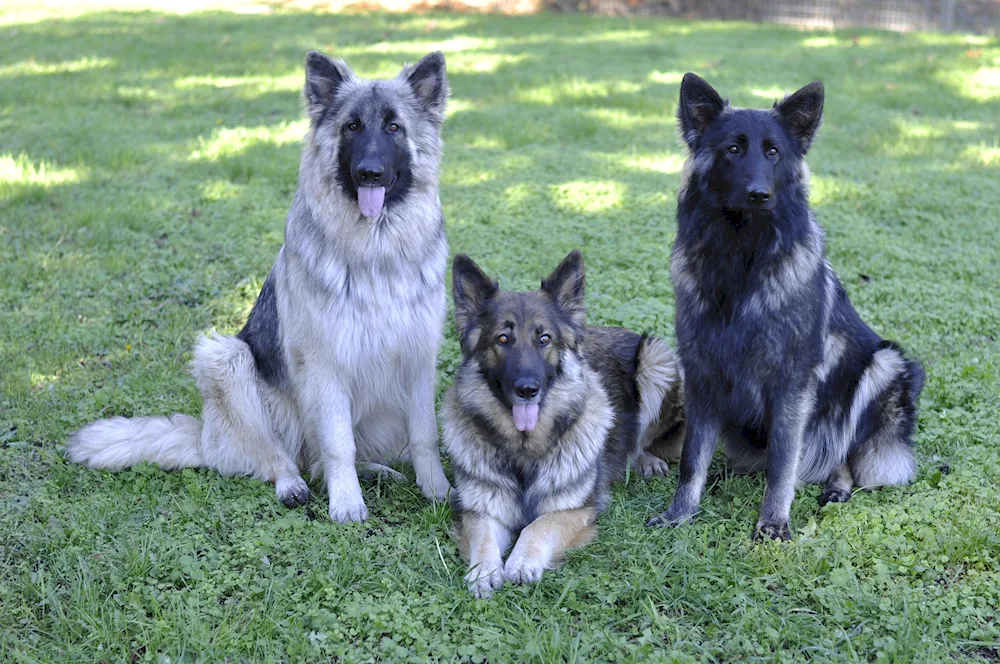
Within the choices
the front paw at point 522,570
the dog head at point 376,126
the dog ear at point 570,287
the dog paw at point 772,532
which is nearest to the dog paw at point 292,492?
the front paw at point 522,570

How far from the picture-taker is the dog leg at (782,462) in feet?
13.1

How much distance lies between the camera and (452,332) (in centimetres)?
607

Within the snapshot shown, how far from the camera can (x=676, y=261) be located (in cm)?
416

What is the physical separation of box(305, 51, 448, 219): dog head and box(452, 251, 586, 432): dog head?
0.49 metres

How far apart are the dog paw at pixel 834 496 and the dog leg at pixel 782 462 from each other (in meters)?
0.34

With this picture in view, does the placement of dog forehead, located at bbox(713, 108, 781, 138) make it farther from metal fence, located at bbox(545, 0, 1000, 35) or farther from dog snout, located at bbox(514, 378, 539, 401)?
metal fence, located at bbox(545, 0, 1000, 35)

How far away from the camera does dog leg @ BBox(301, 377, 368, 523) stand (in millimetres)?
4254

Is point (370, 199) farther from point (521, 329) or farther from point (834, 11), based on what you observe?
point (834, 11)

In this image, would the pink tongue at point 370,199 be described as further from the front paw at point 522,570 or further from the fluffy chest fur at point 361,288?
the front paw at point 522,570

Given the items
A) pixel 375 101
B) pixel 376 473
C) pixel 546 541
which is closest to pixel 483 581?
pixel 546 541

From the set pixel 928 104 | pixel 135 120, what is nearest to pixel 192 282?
pixel 135 120

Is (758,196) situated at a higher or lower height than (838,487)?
higher

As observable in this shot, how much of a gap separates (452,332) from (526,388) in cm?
230

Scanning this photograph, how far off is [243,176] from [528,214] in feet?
9.10
